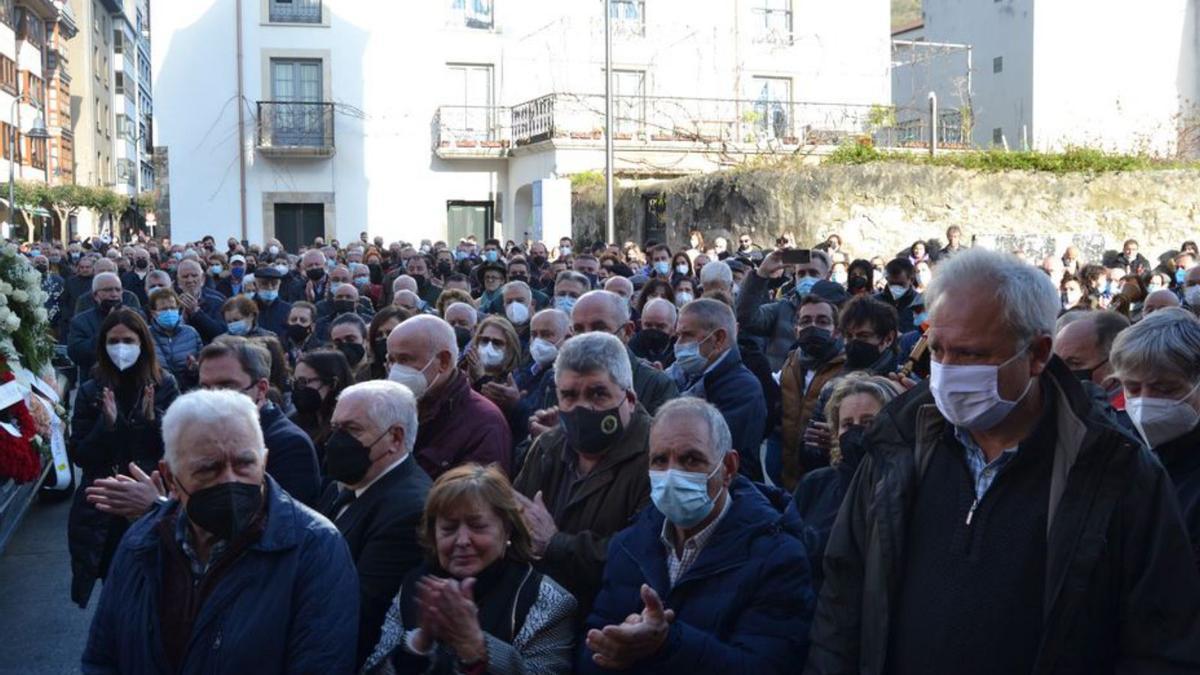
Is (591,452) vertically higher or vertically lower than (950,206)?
lower

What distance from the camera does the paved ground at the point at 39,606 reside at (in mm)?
7445

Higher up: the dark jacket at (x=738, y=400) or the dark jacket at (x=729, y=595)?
the dark jacket at (x=738, y=400)

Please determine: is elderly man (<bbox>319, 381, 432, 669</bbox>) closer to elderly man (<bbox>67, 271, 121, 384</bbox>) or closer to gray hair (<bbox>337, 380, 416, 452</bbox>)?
gray hair (<bbox>337, 380, 416, 452</bbox>)

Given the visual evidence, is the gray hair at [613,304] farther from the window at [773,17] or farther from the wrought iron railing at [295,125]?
the window at [773,17]

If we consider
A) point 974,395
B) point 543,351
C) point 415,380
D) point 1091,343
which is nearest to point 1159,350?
point 974,395

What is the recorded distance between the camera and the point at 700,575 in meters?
3.93

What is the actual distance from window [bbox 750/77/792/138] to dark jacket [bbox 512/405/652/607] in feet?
97.2

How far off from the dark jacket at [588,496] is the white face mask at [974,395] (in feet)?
4.94

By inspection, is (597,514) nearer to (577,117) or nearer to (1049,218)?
(1049,218)

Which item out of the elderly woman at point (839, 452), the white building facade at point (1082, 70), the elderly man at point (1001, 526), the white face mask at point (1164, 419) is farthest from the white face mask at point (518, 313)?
the white building facade at point (1082, 70)

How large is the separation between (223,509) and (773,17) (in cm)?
3366

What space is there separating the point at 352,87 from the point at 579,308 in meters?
28.3

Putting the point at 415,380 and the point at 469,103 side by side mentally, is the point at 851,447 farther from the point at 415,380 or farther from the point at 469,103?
the point at 469,103

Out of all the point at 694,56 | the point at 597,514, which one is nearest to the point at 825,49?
the point at 694,56
